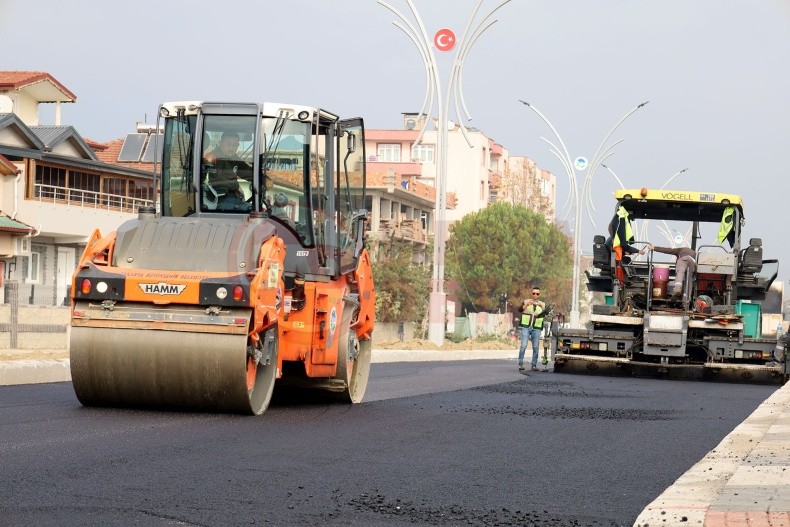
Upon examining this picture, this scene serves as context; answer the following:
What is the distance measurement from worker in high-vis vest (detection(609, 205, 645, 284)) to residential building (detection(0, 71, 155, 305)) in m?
18.9

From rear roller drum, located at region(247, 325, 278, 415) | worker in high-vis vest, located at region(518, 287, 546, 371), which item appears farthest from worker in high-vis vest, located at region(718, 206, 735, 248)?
rear roller drum, located at region(247, 325, 278, 415)

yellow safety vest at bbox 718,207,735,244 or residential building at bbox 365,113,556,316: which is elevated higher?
residential building at bbox 365,113,556,316

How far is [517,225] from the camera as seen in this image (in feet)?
276

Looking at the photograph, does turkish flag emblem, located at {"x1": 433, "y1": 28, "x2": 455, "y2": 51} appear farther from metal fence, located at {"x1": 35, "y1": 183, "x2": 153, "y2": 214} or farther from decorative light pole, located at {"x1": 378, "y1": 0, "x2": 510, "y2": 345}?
metal fence, located at {"x1": 35, "y1": 183, "x2": 153, "y2": 214}

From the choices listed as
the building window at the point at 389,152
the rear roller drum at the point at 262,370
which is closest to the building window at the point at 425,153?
the building window at the point at 389,152

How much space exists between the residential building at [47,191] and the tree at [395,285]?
10924mm

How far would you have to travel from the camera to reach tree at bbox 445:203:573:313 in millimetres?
83500

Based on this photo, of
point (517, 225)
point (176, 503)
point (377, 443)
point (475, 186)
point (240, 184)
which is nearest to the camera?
point (176, 503)

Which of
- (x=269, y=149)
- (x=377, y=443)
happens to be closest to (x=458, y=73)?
(x=269, y=149)

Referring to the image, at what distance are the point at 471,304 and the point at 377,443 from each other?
75.1 meters

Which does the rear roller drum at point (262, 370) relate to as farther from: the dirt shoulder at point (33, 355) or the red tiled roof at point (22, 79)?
the red tiled roof at point (22, 79)

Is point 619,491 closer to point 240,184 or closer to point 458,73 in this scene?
point 240,184

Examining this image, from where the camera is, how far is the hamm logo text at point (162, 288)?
11.5 meters

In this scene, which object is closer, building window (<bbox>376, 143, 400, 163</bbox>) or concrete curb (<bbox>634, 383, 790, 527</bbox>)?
concrete curb (<bbox>634, 383, 790, 527</bbox>)
